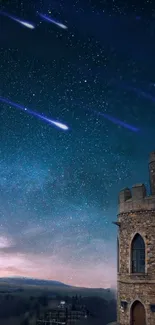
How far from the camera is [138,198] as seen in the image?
18.8 meters

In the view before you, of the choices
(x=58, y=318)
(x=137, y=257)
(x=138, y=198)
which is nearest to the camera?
(x=137, y=257)

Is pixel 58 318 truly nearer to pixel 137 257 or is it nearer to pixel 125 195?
pixel 137 257

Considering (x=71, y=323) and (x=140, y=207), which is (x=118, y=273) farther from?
(x=71, y=323)

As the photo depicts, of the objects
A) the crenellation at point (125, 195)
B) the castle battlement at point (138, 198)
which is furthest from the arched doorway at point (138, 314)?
the crenellation at point (125, 195)

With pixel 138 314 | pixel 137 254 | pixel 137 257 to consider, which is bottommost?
pixel 138 314

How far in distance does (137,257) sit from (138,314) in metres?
2.86

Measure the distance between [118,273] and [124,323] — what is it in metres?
2.71

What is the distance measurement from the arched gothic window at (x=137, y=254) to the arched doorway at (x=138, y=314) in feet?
5.46

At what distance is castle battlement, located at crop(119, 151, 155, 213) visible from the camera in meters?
18.4

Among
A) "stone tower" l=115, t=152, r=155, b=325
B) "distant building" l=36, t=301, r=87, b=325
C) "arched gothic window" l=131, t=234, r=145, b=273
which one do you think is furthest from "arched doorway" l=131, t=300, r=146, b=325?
"distant building" l=36, t=301, r=87, b=325

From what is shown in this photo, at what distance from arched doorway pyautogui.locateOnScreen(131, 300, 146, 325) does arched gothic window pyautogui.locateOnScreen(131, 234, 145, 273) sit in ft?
5.46

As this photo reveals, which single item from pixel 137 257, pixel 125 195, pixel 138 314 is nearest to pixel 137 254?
pixel 137 257

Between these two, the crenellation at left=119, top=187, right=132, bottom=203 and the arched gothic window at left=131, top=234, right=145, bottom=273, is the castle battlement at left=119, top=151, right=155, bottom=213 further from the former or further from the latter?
the arched gothic window at left=131, top=234, right=145, bottom=273

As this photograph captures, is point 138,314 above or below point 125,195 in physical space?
below
